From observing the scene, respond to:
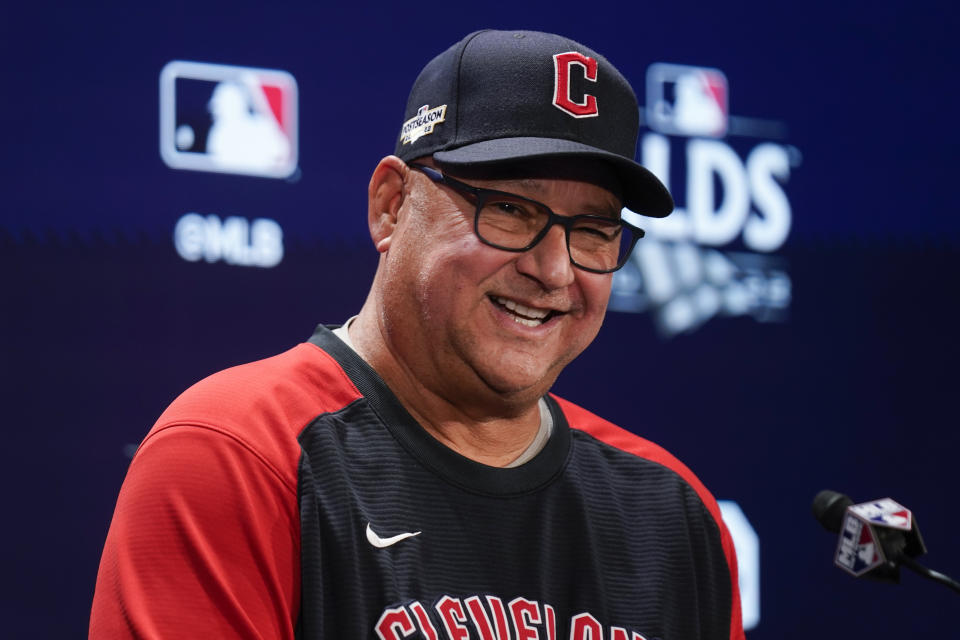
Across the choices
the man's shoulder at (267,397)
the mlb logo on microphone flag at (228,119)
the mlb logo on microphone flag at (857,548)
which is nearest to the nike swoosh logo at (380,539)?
the man's shoulder at (267,397)

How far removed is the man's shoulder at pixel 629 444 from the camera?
1.51m

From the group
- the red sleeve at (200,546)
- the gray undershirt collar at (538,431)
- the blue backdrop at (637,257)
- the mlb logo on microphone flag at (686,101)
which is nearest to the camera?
the red sleeve at (200,546)

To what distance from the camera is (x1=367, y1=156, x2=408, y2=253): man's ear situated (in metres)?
1.35

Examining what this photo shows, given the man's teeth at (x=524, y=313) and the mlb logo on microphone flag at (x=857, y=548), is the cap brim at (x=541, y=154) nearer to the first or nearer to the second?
the man's teeth at (x=524, y=313)

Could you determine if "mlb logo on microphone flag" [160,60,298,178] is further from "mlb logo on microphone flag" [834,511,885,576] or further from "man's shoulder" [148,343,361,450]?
"mlb logo on microphone flag" [834,511,885,576]

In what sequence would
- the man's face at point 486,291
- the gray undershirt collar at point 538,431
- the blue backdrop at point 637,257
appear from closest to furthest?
the man's face at point 486,291
the gray undershirt collar at point 538,431
the blue backdrop at point 637,257

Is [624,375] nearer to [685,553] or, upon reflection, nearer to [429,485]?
[685,553]

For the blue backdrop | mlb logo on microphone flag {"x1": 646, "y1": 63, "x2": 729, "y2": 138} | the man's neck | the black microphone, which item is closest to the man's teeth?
the man's neck

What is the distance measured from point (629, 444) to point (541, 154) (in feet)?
1.70

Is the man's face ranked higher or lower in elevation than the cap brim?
lower

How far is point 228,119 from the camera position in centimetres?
215

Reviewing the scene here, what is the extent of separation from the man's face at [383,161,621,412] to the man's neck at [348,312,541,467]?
14 mm

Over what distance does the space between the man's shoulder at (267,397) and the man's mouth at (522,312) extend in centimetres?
21

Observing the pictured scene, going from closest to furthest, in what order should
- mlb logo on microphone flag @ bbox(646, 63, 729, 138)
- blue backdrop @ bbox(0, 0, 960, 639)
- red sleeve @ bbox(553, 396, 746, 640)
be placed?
1. red sleeve @ bbox(553, 396, 746, 640)
2. blue backdrop @ bbox(0, 0, 960, 639)
3. mlb logo on microphone flag @ bbox(646, 63, 729, 138)
